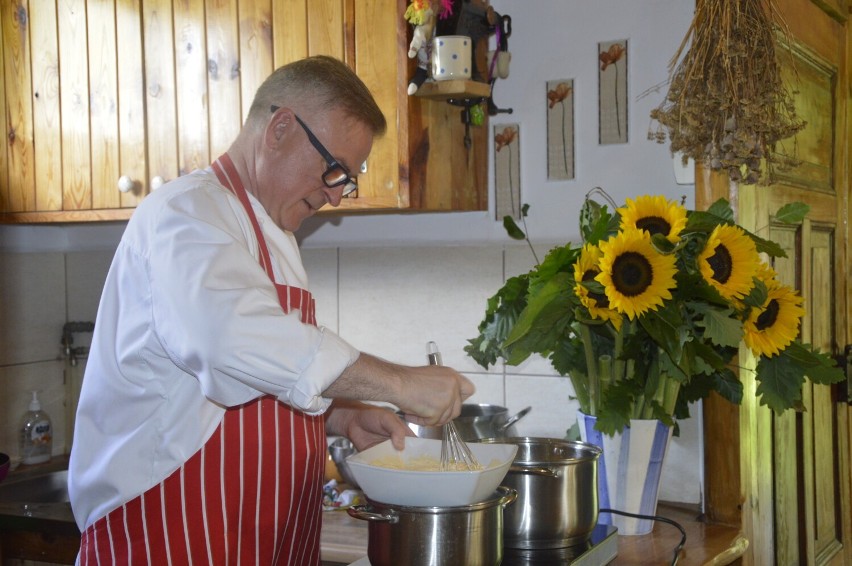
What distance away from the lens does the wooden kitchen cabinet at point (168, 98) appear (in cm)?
179

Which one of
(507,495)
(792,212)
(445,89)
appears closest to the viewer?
(507,495)

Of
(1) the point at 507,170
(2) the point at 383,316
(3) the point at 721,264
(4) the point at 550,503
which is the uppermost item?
(1) the point at 507,170

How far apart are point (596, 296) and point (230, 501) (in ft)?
2.07

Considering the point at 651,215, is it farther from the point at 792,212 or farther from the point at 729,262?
the point at 792,212

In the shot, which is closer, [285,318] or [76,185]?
[285,318]

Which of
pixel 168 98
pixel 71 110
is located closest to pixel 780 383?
pixel 168 98

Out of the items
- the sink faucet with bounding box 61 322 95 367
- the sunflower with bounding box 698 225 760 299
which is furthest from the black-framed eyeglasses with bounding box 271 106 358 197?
the sink faucet with bounding box 61 322 95 367

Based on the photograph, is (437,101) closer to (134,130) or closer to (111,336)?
(134,130)

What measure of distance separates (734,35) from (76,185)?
4.80 ft

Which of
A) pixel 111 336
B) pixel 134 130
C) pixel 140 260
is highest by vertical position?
pixel 134 130

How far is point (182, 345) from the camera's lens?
1.07 metres

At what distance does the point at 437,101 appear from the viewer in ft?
6.12

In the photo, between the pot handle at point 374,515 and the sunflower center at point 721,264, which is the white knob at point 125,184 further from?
the sunflower center at point 721,264

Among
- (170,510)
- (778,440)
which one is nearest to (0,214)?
(170,510)
